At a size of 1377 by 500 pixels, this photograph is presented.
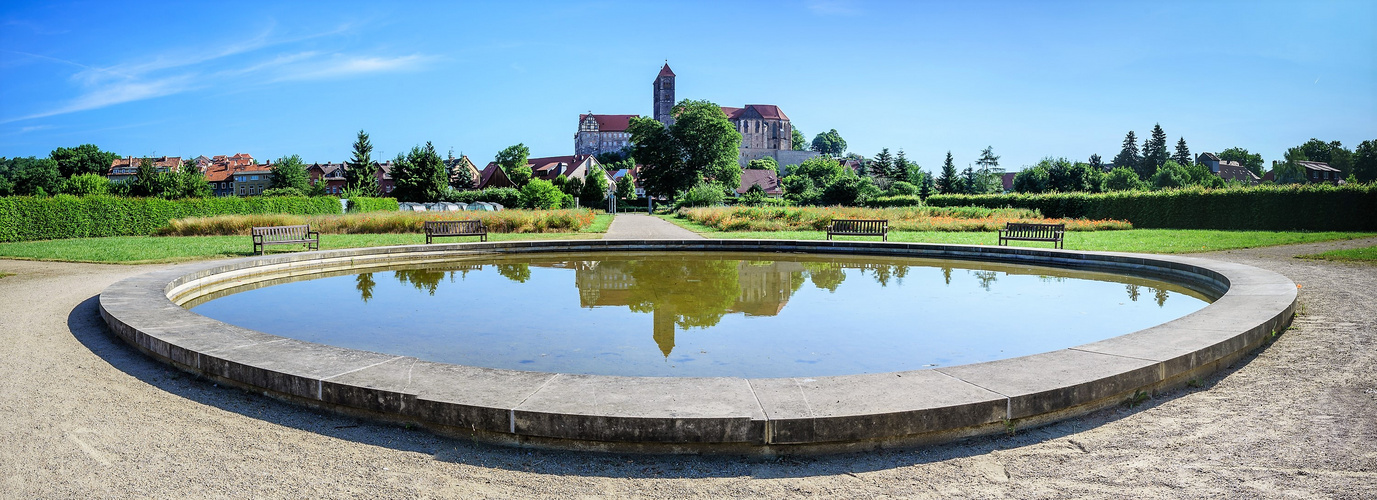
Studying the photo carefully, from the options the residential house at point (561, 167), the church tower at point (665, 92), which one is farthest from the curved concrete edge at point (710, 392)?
the church tower at point (665, 92)

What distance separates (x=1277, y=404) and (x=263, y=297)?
437 inches

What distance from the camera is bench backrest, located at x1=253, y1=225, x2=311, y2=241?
53.5ft

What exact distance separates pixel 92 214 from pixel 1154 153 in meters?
115

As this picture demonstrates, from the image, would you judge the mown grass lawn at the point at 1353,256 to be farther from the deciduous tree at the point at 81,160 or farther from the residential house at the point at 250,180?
the residential house at the point at 250,180

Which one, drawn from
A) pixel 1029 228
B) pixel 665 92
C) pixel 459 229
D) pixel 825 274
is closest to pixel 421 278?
pixel 825 274

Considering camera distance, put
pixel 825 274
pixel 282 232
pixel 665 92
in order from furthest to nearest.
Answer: pixel 665 92
pixel 282 232
pixel 825 274

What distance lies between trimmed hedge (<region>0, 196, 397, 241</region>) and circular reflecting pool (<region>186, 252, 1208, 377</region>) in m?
19.9

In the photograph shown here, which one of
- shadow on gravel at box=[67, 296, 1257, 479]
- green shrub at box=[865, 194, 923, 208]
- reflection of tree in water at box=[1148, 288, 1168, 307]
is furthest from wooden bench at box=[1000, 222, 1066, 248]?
green shrub at box=[865, 194, 923, 208]

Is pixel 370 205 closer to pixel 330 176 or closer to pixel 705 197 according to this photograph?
pixel 705 197

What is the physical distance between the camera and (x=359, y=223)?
1041 inches

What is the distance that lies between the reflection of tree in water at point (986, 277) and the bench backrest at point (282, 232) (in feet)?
51.5

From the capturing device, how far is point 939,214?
3231 centimetres

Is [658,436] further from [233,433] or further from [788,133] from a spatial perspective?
[788,133]

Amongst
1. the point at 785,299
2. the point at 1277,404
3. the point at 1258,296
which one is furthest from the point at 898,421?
the point at 1258,296
